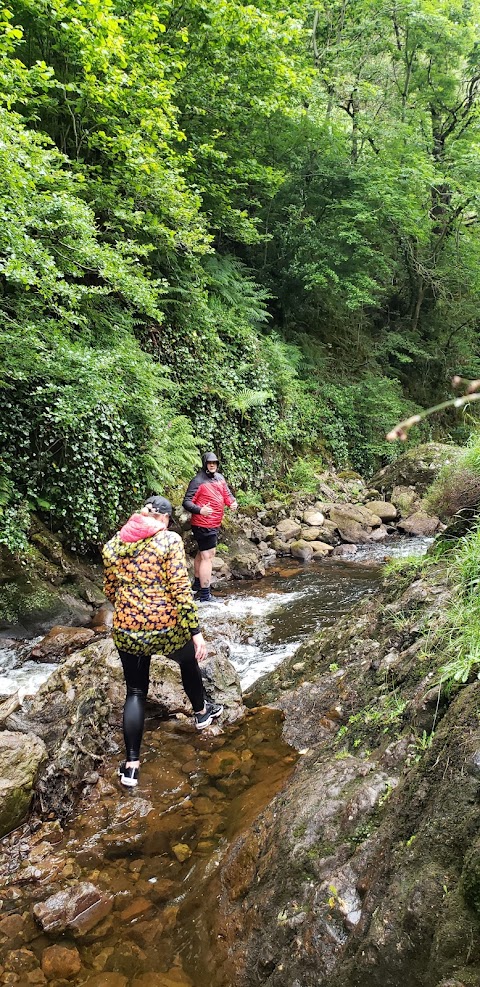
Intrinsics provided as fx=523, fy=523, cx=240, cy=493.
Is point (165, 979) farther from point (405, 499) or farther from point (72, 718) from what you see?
point (405, 499)

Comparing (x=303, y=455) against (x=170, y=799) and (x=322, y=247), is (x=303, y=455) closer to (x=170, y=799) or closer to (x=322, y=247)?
(x=322, y=247)

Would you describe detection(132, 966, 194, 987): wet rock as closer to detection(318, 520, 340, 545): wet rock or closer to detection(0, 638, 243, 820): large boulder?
detection(0, 638, 243, 820): large boulder

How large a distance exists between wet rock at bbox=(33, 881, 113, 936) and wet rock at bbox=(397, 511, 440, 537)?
1130 cm

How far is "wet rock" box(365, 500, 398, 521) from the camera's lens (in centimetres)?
1359

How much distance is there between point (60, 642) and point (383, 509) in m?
9.66

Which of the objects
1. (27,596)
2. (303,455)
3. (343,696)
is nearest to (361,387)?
(303,455)

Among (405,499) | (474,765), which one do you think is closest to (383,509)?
(405,499)

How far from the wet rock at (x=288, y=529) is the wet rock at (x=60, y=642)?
5.92 m

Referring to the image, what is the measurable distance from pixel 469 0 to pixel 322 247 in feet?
34.8

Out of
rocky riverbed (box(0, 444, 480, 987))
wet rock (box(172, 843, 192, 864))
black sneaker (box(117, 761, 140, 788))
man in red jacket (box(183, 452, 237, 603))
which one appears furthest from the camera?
man in red jacket (box(183, 452, 237, 603))

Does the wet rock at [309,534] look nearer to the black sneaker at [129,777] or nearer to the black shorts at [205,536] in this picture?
the black shorts at [205,536]

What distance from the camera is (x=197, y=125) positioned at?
12.4 metres

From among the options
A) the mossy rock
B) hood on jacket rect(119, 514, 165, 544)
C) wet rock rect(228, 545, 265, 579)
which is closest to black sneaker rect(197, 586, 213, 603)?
wet rock rect(228, 545, 265, 579)

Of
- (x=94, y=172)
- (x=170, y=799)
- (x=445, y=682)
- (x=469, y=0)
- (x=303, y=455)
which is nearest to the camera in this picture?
(x=445, y=682)
